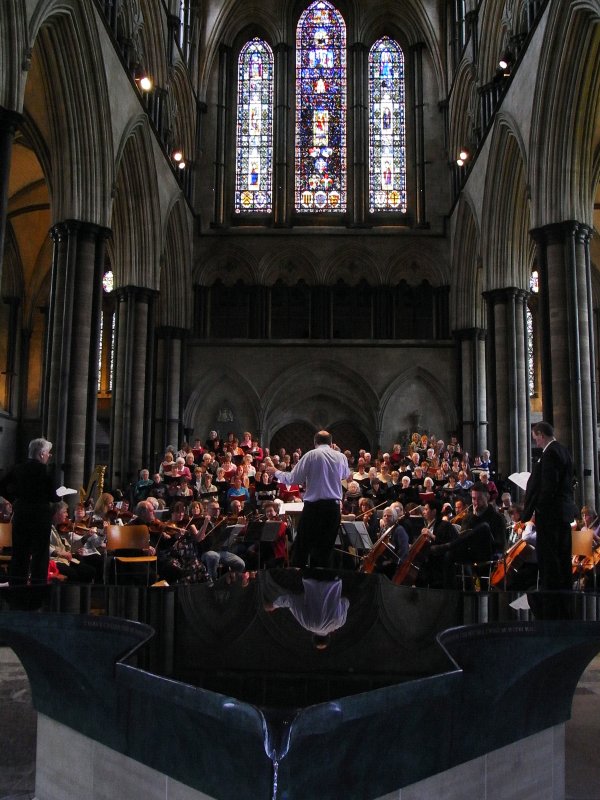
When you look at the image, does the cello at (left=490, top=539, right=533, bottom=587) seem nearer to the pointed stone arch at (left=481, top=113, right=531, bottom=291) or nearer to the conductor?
the conductor

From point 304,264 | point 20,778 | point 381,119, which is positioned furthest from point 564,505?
point 381,119

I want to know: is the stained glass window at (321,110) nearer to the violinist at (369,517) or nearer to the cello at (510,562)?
the violinist at (369,517)

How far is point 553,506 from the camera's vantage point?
20.2 feet

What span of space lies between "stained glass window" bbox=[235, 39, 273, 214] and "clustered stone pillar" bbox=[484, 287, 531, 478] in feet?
31.2

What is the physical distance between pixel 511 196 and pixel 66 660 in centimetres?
1790

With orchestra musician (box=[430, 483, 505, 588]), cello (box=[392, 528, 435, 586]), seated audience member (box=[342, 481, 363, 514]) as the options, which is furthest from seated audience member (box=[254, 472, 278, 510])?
cello (box=[392, 528, 435, 586])

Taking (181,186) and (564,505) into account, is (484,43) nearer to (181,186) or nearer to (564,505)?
(181,186)

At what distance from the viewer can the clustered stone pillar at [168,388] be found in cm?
2252

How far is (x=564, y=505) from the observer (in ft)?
20.2

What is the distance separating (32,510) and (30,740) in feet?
10.3

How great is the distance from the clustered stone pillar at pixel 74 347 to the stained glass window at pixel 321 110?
11457 millimetres

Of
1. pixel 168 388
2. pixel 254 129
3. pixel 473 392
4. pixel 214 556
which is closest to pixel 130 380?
pixel 168 388

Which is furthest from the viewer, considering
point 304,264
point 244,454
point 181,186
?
point 304,264

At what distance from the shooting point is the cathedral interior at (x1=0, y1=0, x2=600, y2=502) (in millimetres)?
18828
